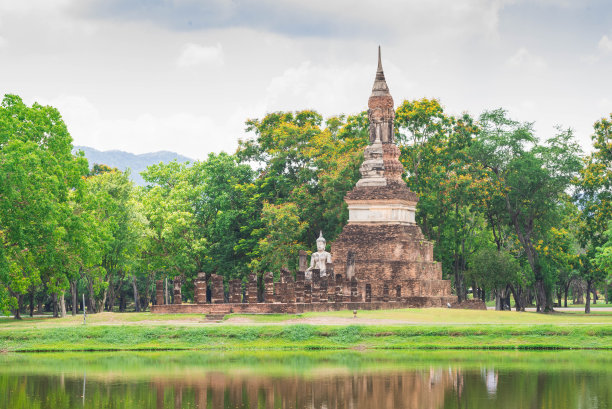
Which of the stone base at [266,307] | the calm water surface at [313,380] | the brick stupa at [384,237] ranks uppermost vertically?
the brick stupa at [384,237]

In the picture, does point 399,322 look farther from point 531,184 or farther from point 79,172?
point 531,184

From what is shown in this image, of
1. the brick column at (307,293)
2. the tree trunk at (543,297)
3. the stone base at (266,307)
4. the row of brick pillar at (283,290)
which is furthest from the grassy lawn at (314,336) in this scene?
the tree trunk at (543,297)

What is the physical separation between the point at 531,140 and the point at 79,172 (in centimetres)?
3140

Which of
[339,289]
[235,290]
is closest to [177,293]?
[235,290]

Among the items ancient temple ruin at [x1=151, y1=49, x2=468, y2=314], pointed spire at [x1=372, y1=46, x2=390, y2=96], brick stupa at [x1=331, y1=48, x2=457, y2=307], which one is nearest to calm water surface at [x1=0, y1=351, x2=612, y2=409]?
ancient temple ruin at [x1=151, y1=49, x2=468, y2=314]

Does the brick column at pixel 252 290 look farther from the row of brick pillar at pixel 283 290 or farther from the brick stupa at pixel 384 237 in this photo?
the brick stupa at pixel 384 237

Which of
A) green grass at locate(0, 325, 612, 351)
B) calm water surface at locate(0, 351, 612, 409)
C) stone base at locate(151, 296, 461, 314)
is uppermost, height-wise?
stone base at locate(151, 296, 461, 314)

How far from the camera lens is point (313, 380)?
28.4 m

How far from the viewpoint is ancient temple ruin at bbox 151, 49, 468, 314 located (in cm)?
5159

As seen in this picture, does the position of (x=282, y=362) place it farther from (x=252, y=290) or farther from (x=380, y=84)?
(x=380, y=84)

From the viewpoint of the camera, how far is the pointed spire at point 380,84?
60969 mm

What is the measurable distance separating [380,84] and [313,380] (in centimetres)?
3580

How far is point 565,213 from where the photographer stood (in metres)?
73.7

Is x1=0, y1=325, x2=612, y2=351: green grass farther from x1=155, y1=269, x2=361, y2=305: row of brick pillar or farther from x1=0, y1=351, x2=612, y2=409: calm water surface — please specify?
x1=155, y1=269, x2=361, y2=305: row of brick pillar
